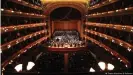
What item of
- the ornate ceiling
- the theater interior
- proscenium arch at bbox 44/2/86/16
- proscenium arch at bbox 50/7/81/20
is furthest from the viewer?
proscenium arch at bbox 50/7/81/20

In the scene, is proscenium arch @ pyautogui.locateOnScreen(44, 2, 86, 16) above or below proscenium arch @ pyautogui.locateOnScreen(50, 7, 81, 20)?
above

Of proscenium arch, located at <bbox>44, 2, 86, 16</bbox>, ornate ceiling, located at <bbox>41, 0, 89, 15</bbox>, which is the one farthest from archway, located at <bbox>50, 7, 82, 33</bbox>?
ornate ceiling, located at <bbox>41, 0, 89, 15</bbox>

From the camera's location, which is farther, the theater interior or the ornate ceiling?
the ornate ceiling

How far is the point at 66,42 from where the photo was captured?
25859mm

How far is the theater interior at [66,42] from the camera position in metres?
14.1

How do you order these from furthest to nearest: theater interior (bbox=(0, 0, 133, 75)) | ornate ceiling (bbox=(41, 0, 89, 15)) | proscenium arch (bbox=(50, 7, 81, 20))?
proscenium arch (bbox=(50, 7, 81, 20)), ornate ceiling (bbox=(41, 0, 89, 15)), theater interior (bbox=(0, 0, 133, 75))

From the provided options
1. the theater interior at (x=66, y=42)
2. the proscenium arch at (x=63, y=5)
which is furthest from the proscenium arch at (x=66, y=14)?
the proscenium arch at (x=63, y=5)

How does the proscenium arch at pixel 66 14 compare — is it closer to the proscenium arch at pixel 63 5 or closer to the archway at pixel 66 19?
the archway at pixel 66 19

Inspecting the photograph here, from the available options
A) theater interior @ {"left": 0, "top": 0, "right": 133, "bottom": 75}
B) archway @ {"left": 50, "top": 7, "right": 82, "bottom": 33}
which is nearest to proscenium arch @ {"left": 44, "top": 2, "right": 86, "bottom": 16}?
theater interior @ {"left": 0, "top": 0, "right": 133, "bottom": 75}

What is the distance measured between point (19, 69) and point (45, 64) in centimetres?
723

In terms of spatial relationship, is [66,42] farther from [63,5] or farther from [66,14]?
[66,14]

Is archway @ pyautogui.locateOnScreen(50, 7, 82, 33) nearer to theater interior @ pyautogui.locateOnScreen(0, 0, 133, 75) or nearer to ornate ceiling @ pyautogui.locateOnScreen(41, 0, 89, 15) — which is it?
theater interior @ pyautogui.locateOnScreen(0, 0, 133, 75)

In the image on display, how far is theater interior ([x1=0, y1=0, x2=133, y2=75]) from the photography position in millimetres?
14125

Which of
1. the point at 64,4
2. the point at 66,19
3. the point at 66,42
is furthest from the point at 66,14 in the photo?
the point at 66,42
